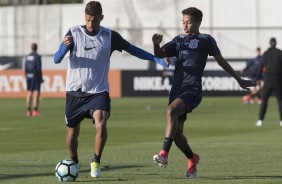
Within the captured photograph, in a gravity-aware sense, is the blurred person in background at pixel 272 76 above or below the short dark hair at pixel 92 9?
below

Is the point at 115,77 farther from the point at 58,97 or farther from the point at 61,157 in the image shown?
the point at 61,157

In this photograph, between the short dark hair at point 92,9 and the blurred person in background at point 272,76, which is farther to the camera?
the blurred person in background at point 272,76

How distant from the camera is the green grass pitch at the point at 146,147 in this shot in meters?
13.8

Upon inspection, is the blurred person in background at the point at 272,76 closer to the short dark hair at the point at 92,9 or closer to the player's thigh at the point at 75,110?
the player's thigh at the point at 75,110

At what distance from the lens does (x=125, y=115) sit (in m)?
32.3

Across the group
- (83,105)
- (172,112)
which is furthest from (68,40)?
(172,112)

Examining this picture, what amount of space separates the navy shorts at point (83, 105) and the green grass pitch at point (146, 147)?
2.67 feet

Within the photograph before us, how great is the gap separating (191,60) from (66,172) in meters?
2.40

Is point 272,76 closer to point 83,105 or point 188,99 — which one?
point 188,99

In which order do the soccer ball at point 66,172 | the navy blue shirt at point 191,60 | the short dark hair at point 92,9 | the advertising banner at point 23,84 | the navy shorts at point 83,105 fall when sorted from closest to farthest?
1. the soccer ball at point 66,172
2. the short dark hair at point 92,9
3. the navy shorts at point 83,105
4. the navy blue shirt at point 191,60
5. the advertising banner at point 23,84

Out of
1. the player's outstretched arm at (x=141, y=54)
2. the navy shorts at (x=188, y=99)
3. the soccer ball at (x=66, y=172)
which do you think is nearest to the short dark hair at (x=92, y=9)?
the player's outstretched arm at (x=141, y=54)

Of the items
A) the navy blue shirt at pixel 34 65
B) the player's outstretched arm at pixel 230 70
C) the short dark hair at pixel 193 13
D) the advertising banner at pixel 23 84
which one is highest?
the short dark hair at pixel 193 13

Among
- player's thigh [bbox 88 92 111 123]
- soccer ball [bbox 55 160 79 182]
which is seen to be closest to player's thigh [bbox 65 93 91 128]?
player's thigh [bbox 88 92 111 123]

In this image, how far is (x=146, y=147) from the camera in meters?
19.3
